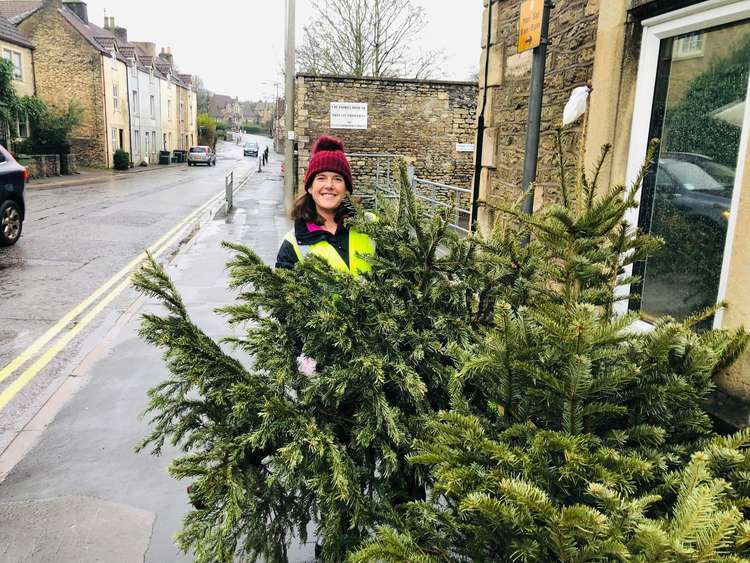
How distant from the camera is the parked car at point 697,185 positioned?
304 cm

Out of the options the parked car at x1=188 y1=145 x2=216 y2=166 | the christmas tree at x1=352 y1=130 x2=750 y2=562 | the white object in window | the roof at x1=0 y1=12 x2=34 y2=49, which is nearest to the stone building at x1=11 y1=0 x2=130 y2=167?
the roof at x1=0 y1=12 x2=34 y2=49

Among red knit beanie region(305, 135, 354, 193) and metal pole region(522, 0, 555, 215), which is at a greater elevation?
metal pole region(522, 0, 555, 215)

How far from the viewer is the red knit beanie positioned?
3.08m

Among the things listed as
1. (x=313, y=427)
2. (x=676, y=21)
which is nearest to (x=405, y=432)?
(x=313, y=427)

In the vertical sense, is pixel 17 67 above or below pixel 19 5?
below

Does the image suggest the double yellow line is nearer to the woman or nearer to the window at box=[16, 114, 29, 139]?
the woman

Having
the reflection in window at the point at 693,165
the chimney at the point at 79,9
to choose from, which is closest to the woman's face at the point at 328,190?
the reflection in window at the point at 693,165

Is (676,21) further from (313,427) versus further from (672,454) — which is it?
(313,427)

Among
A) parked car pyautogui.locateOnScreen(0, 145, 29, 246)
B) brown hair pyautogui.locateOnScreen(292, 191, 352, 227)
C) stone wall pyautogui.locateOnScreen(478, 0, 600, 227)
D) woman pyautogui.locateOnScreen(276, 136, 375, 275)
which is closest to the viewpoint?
woman pyautogui.locateOnScreen(276, 136, 375, 275)

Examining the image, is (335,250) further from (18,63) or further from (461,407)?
(18,63)

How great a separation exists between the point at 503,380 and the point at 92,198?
23.8 meters

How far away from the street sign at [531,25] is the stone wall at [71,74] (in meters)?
41.9

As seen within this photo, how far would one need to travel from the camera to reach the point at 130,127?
157 feet

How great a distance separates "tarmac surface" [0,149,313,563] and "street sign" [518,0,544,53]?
3240 mm
